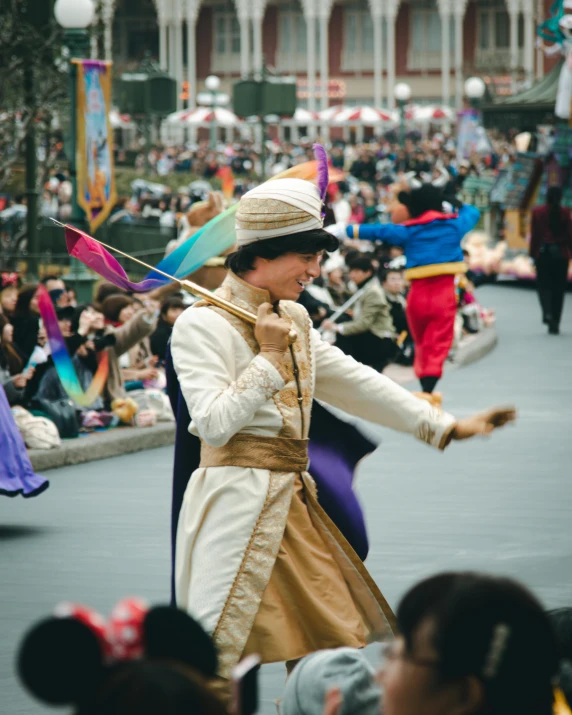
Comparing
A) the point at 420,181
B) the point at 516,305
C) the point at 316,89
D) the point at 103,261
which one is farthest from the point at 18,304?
the point at 316,89

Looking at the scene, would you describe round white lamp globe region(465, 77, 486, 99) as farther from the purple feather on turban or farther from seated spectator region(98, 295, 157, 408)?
the purple feather on turban

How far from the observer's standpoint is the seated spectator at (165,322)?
450 inches

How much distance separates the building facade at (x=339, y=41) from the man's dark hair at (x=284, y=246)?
6971 centimetres

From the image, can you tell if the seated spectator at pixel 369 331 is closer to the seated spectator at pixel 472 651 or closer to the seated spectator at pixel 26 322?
the seated spectator at pixel 26 322

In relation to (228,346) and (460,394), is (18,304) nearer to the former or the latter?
(460,394)

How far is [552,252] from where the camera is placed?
18266mm

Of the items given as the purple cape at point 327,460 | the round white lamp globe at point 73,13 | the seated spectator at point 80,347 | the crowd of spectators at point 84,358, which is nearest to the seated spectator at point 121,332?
the crowd of spectators at point 84,358

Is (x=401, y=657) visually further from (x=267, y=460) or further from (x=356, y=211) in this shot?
(x=356, y=211)

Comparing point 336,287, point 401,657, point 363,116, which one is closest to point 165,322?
point 336,287

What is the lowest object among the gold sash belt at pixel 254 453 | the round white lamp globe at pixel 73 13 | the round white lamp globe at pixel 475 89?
the round white lamp globe at pixel 475 89

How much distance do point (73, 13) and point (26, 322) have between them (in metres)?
3.30

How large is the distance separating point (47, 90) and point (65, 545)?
9081mm

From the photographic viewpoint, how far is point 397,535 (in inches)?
293

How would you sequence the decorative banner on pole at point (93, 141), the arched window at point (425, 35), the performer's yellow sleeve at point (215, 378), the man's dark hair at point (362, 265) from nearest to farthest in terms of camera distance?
Result: the performer's yellow sleeve at point (215, 378), the decorative banner on pole at point (93, 141), the man's dark hair at point (362, 265), the arched window at point (425, 35)
